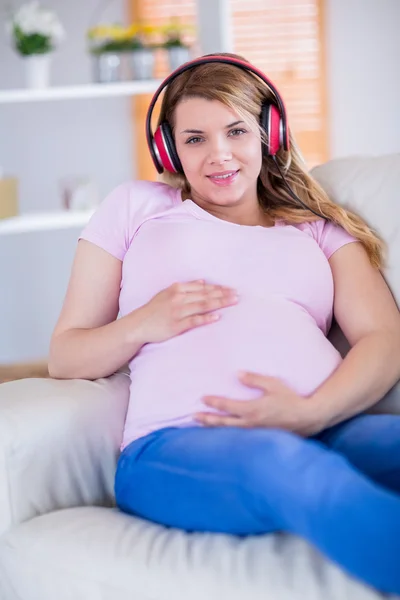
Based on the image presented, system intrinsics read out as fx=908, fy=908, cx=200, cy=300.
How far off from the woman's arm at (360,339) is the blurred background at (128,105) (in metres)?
2.38

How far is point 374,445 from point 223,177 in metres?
0.52

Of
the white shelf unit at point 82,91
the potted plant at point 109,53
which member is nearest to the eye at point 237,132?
the white shelf unit at point 82,91

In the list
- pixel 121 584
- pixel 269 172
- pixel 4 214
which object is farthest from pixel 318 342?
pixel 4 214

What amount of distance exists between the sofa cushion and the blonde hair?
1.99 feet

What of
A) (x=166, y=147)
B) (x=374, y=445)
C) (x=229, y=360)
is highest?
(x=166, y=147)

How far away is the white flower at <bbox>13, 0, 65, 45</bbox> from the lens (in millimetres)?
3127

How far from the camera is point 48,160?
383cm

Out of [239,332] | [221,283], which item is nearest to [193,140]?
[221,283]

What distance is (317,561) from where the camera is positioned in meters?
1.03

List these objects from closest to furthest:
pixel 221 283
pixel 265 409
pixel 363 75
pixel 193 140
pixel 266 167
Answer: pixel 265 409
pixel 221 283
pixel 193 140
pixel 266 167
pixel 363 75

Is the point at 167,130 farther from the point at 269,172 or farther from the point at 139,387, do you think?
the point at 139,387

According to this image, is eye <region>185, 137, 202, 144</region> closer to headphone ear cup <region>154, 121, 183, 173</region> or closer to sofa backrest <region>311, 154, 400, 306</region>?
headphone ear cup <region>154, 121, 183, 173</region>

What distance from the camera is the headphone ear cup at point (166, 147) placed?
1.54 meters

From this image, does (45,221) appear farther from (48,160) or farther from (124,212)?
(124,212)
